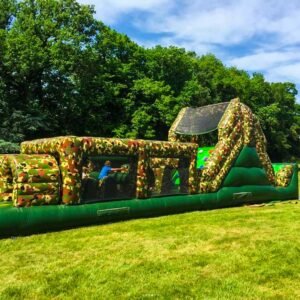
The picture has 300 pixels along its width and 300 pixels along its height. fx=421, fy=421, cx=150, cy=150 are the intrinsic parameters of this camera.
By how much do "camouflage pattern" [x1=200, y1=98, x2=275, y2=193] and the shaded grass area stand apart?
2207 millimetres

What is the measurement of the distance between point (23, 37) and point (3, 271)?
69.3 feet

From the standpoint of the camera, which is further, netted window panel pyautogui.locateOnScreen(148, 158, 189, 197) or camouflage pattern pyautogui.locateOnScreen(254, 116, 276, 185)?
camouflage pattern pyautogui.locateOnScreen(254, 116, 276, 185)

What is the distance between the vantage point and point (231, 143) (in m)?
11.5

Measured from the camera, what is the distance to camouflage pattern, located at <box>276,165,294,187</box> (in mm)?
13203

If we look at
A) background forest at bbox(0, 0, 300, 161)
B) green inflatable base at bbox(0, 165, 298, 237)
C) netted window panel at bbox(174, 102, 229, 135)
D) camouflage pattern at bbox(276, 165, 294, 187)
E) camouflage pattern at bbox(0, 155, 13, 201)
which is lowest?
green inflatable base at bbox(0, 165, 298, 237)

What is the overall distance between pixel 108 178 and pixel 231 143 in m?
4.22

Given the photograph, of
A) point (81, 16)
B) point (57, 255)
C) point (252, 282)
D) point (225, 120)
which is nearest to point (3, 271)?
point (57, 255)

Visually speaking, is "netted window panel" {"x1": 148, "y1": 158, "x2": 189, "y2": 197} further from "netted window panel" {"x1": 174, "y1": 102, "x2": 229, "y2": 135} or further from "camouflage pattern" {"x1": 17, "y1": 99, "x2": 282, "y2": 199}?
"netted window panel" {"x1": 174, "y1": 102, "x2": 229, "y2": 135}

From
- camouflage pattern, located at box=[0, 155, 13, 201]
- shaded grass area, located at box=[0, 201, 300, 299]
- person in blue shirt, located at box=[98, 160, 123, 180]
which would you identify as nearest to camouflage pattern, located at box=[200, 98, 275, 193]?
shaded grass area, located at box=[0, 201, 300, 299]

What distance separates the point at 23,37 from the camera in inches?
959

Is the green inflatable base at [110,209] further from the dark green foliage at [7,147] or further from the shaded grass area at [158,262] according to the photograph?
the dark green foliage at [7,147]

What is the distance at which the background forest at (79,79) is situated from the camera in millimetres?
24609

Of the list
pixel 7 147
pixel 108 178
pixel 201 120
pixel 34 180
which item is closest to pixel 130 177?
pixel 108 178

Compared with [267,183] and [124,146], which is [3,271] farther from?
[267,183]
